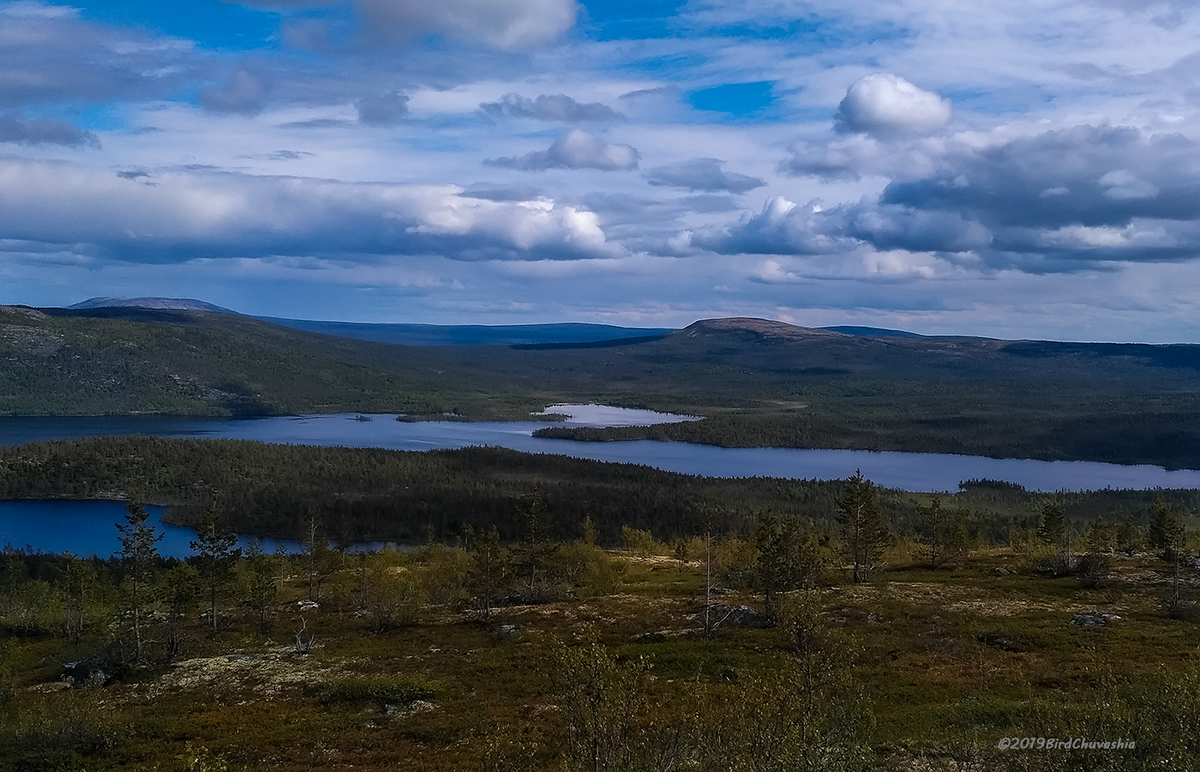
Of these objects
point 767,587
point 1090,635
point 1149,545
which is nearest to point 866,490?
point 767,587

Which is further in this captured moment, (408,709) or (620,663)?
(620,663)

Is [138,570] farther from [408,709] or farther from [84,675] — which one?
[408,709]

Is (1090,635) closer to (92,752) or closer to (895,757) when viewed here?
(895,757)

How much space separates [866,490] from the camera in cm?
8462

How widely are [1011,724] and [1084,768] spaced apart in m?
14.9

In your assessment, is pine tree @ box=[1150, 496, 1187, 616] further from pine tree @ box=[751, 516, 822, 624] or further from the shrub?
the shrub

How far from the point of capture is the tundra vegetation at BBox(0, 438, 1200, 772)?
23094 millimetres

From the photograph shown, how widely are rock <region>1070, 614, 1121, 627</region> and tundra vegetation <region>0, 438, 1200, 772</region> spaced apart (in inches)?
13.1

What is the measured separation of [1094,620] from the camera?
185 ft

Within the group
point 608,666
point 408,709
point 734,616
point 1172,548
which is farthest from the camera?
point 1172,548

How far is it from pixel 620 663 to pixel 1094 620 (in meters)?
37.4

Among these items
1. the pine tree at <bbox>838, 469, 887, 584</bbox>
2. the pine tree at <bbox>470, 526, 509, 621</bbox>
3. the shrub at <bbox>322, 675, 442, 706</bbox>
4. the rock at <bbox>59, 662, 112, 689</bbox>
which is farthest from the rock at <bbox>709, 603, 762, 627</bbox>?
the rock at <bbox>59, 662, 112, 689</bbox>

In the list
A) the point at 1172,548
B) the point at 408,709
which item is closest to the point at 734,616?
the point at 408,709

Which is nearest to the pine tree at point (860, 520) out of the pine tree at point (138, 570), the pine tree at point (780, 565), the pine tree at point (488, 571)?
the pine tree at point (780, 565)
